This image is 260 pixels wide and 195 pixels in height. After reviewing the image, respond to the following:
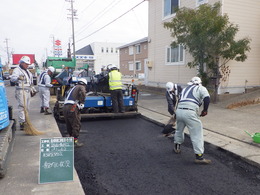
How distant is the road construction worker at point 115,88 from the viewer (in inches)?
284

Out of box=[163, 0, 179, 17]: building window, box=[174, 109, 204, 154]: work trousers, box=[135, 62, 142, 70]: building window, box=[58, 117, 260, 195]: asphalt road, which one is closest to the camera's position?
box=[58, 117, 260, 195]: asphalt road

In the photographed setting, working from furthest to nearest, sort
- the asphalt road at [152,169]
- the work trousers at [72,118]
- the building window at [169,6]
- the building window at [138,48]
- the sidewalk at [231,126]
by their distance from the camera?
the building window at [138,48]
the building window at [169,6]
the work trousers at [72,118]
the sidewalk at [231,126]
the asphalt road at [152,169]

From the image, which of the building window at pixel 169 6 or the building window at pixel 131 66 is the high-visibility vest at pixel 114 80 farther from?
the building window at pixel 131 66

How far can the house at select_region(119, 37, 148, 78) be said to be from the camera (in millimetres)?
32275

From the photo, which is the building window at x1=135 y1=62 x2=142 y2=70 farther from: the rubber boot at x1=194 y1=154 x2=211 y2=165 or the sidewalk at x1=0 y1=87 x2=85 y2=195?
the rubber boot at x1=194 y1=154 x2=211 y2=165

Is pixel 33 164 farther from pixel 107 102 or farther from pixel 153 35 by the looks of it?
pixel 153 35

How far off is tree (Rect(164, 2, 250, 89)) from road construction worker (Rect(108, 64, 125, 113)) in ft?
12.9

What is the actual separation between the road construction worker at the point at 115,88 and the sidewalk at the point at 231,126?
1159 mm

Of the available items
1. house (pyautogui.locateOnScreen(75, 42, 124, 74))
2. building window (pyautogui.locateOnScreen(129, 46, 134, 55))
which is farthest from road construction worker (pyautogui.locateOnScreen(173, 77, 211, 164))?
house (pyautogui.locateOnScreen(75, 42, 124, 74))

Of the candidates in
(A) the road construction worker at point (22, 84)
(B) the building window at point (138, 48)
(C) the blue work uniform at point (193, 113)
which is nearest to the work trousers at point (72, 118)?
(A) the road construction worker at point (22, 84)

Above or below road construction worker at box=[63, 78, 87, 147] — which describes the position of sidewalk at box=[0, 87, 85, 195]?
below

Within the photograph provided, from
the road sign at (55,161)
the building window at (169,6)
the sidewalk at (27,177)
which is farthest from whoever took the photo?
the building window at (169,6)

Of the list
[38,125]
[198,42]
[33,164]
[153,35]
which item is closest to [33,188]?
[33,164]

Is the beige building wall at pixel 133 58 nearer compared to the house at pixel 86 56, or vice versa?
the beige building wall at pixel 133 58
